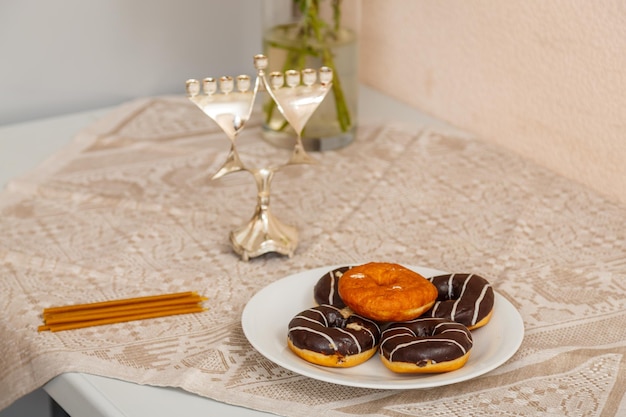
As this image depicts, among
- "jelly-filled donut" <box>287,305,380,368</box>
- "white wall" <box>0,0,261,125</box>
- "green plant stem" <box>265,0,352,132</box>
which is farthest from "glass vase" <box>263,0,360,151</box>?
"jelly-filled donut" <box>287,305,380,368</box>

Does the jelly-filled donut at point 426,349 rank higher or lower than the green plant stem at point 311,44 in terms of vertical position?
lower

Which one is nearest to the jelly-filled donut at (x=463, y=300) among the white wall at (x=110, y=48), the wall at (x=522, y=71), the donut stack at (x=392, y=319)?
the donut stack at (x=392, y=319)

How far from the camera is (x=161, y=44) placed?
1548mm

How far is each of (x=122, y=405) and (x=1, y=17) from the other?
2.71ft

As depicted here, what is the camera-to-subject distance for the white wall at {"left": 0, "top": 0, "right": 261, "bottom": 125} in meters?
1.42

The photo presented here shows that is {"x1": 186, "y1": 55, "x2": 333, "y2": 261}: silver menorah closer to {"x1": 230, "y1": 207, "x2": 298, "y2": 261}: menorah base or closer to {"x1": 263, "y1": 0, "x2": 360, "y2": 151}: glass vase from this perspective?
{"x1": 230, "y1": 207, "x2": 298, "y2": 261}: menorah base

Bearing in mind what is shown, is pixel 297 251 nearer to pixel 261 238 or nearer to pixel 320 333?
pixel 261 238

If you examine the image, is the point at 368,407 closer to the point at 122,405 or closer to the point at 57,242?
the point at 122,405

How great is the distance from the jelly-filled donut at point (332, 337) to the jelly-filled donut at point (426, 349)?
0.06 feet

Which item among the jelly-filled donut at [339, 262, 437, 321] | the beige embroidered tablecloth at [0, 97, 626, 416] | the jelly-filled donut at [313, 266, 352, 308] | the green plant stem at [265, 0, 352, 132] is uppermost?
the green plant stem at [265, 0, 352, 132]

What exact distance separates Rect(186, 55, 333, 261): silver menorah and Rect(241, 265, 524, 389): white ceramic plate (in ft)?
0.33

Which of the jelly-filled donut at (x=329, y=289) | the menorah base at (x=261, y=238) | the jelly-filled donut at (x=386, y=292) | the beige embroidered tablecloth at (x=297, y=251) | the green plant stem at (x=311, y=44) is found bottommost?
the beige embroidered tablecloth at (x=297, y=251)

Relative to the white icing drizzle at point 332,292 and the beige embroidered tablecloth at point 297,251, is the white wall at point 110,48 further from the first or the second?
the white icing drizzle at point 332,292

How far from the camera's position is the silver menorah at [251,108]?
3.10ft
